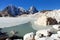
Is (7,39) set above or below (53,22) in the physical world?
below

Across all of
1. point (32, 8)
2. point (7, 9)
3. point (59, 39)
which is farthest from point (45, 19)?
point (32, 8)

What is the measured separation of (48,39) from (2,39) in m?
2.97

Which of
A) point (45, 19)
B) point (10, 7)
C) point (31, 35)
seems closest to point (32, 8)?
point (10, 7)

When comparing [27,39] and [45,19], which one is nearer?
[27,39]

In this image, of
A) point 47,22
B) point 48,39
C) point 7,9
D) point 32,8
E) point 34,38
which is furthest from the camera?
point 32,8

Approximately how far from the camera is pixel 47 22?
17828 millimetres

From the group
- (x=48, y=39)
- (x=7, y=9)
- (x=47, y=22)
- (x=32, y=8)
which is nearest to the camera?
(x=48, y=39)

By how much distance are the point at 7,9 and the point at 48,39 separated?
7788cm

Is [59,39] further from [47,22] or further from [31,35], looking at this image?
[47,22]

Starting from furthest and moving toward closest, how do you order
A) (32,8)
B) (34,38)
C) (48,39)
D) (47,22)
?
(32,8), (47,22), (34,38), (48,39)

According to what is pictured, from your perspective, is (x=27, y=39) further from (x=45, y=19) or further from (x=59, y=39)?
(x=45, y=19)

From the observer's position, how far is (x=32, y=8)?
11106cm

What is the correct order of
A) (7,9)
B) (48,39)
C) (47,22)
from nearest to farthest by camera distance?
(48,39), (47,22), (7,9)

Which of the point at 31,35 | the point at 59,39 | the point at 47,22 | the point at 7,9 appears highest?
the point at 7,9
